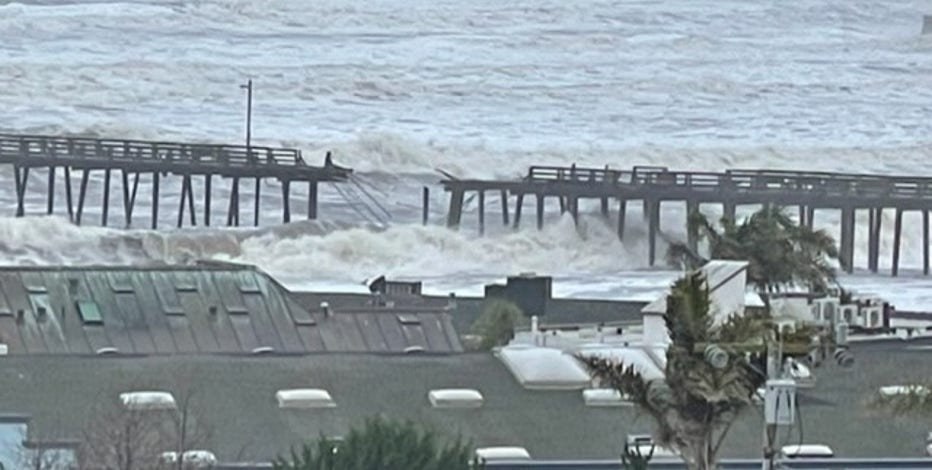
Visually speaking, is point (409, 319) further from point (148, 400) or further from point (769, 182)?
point (769, 182)

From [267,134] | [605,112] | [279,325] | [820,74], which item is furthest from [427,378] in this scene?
[820,74]

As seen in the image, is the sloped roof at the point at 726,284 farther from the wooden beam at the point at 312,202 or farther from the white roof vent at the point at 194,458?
the wooden beam at the point at 312,202

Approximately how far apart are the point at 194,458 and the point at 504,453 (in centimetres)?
222

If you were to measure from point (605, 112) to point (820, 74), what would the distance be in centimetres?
1147

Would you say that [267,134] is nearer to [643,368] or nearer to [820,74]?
[820,74]

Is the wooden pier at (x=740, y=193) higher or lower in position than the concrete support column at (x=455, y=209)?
higher

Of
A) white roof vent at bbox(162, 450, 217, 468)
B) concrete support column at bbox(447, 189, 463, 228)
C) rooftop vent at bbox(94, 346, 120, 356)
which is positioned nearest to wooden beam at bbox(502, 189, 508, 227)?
concrete support column at bbox(447, 189, 463, 228)

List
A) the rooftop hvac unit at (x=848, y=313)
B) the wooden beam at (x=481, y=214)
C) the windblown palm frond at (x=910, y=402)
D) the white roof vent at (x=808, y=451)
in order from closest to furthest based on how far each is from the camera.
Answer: the windblown palm frond at (x=910, y=402) → the white roof vent at (x=808, y=451) → the rooftop hvac unit at (x=848, y=313) → the wooden beam at (x=481, y=214)

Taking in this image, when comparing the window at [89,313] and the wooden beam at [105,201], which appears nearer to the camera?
the window at [89,313]

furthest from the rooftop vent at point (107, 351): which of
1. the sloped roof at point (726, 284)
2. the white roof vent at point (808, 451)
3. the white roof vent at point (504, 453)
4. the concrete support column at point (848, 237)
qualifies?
the concrete support column at point (848, 237)

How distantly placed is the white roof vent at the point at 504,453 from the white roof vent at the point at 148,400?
80.1 inches

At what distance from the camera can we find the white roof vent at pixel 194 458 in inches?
928

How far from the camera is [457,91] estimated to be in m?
106

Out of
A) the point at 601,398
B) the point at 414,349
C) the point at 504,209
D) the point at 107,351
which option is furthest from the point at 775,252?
the point at 504,209
